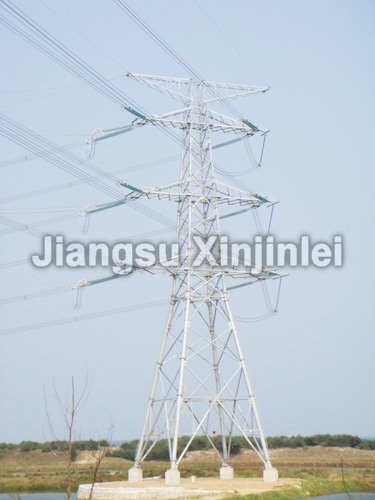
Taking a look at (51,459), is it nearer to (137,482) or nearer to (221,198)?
(137,482)

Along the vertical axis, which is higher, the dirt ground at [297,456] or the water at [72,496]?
the water at [72,496]

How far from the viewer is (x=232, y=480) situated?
105 feet

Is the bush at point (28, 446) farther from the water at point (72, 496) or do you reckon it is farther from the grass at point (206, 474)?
the water at point (72, 496)

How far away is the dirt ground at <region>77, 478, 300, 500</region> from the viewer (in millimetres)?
26922

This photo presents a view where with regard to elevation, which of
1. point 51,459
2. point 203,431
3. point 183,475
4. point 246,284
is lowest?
point 51,459

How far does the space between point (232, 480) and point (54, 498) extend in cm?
1155

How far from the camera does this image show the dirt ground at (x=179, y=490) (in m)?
26.9

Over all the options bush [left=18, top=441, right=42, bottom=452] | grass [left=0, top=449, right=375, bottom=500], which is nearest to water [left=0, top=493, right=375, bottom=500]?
grass [left=0, top=449, right=375, bottom=500]

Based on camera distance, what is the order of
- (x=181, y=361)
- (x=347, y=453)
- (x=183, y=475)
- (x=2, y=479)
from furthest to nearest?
1. (x=347, y=453)
2. (x=2, y=479)
3. (x=183, y=475)
4. (x=181, y=361)

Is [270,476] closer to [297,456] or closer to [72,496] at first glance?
[72,496]

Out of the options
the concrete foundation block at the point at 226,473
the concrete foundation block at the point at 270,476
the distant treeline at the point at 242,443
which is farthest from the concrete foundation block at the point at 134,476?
the distant treeline at the point at 242,443

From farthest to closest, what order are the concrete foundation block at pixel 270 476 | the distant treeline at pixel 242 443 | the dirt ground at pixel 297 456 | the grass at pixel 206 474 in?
the distant treeline at pixel 242 443 → the dirt ground at pixel 297 456 → the grass at pixel 206 474 → the concrete foundation block at pixel 270 476

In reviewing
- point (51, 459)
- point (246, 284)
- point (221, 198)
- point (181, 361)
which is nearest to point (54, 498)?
point (181, 361)

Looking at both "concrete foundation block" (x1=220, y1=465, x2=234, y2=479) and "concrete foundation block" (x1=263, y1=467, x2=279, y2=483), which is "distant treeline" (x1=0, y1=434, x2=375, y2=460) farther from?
"concrete foundation block" (x1=263, y1=467, x2=279, y2=483)
